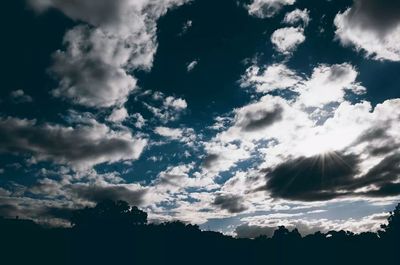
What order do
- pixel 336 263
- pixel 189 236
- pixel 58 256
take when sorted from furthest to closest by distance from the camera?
pixel 189 236
pixel 336 263
pixel 58 256

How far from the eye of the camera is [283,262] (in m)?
146

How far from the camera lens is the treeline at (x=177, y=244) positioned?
134 metres

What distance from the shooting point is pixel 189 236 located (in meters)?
151

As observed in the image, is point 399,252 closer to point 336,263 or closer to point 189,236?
point 336,263

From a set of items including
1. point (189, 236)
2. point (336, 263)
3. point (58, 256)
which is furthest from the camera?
point (189, 236)

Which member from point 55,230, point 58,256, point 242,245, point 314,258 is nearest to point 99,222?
point 55,230

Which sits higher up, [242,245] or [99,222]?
[99,222]

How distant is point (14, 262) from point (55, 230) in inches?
956

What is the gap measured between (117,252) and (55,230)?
24675mm

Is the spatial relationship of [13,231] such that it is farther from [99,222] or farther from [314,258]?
[314,258]

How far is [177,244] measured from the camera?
484 ft

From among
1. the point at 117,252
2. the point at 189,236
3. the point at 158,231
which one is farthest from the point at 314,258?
the point at 117,252

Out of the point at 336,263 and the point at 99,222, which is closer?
the point at 336,263

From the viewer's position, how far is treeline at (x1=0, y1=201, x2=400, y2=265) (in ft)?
441
